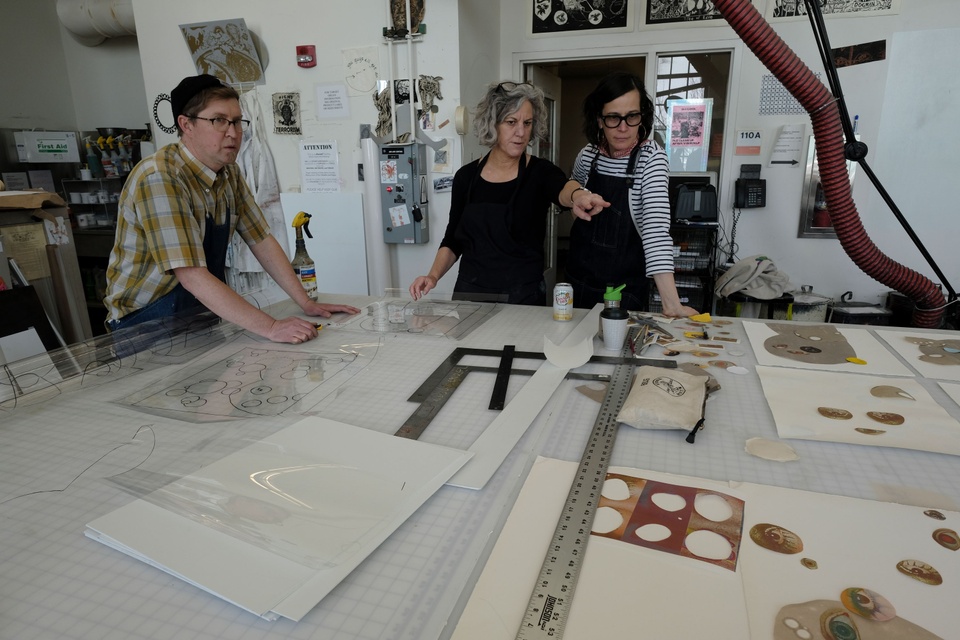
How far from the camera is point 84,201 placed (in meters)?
4.44

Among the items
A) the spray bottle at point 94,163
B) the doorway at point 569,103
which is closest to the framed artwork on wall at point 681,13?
the doorway at point 569,103

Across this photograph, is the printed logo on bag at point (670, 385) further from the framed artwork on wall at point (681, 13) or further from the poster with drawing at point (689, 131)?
the framed artwork on wall at point (681, 13)

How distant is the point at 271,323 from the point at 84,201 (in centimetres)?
393

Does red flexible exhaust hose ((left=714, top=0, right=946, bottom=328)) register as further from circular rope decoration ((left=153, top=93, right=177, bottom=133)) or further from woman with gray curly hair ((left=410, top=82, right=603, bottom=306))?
circular rope decoration ((left=153, top=93, right=177, bottom=133))

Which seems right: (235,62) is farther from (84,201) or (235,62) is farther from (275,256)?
(275,256)

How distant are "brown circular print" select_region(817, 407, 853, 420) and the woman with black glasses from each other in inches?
26.5

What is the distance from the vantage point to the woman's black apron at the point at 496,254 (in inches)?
82.4

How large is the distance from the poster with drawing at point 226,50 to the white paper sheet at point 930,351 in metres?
3.49

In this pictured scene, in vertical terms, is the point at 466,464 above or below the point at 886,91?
below

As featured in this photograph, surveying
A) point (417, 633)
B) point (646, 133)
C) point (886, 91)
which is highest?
point (886, 91)

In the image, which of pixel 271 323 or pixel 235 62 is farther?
pixel 235 62

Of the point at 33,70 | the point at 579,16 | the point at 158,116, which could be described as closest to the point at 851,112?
the point at 579,16

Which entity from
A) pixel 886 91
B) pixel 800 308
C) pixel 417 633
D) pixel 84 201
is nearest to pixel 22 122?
pixel 84 201

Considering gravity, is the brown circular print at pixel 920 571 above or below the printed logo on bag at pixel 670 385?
below
